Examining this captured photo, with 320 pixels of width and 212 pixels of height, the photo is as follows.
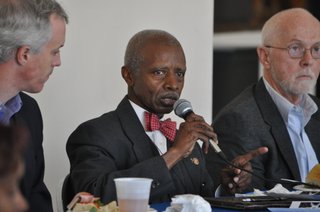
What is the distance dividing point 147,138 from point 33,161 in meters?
0.44

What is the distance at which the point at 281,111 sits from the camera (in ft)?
10.4

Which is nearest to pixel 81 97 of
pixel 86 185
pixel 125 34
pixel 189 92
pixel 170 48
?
pixel 125 34

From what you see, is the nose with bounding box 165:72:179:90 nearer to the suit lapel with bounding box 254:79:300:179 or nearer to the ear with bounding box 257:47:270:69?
the suit lapel with bounding box 254:79:300:179

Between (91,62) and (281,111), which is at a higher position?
(91,62)

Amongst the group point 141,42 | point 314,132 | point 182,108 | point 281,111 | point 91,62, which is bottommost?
point 314,132

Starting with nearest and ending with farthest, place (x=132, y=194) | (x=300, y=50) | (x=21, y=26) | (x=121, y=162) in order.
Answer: (x=132, y=194) → (x=21, y=26) → (x=121, y=162) → (x=300, y=50)

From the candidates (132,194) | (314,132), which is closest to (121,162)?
(132,194)

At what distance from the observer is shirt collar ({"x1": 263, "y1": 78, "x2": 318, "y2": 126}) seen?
3170mm

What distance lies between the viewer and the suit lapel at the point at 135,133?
7.76 feet

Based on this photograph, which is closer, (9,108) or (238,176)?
(9,108)

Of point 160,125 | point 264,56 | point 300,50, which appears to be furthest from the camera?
point 264,56

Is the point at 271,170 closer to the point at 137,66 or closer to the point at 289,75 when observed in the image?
the point at 289,75

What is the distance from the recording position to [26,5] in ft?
6.66

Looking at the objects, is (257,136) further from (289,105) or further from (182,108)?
(182,108)
